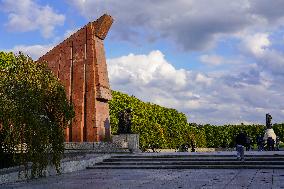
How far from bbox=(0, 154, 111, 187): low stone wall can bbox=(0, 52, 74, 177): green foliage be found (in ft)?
1.81

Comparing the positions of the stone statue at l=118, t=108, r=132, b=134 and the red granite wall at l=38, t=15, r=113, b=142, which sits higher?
the red granite wall at l=38, t=15, r=113, b=142

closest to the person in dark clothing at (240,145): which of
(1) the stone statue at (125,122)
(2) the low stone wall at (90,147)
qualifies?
(2) the low stone wall at (90,147)

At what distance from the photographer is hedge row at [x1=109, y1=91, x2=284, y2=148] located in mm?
39562

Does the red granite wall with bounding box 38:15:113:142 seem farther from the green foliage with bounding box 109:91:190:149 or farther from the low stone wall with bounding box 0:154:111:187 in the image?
the green foliage with bounding box 109:91:190:149

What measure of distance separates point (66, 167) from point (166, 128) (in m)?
28.5

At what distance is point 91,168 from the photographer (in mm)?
18531

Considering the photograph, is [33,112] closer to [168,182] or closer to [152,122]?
[168,182]

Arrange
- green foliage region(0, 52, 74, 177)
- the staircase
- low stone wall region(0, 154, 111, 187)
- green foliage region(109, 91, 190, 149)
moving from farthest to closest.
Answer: green foliage region(109, 91, 190, 149) < the staircase < low stone wall region(0, 154, 111, 187) < green foliage region(0, 52, 74, 177)

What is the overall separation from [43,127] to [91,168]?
6191 mm

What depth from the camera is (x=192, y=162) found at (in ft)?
59.0

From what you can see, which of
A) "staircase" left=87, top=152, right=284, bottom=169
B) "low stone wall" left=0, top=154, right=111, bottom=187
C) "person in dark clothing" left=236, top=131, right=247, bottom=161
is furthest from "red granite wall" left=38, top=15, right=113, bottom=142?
"person in dark clothing" left=236, top=131, right=247, bottom=161

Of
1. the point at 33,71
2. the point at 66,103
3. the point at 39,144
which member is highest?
the point at 33,71

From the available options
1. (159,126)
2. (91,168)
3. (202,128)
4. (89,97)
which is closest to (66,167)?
(91,168)

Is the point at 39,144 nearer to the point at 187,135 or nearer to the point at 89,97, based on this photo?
the point at 89,97
